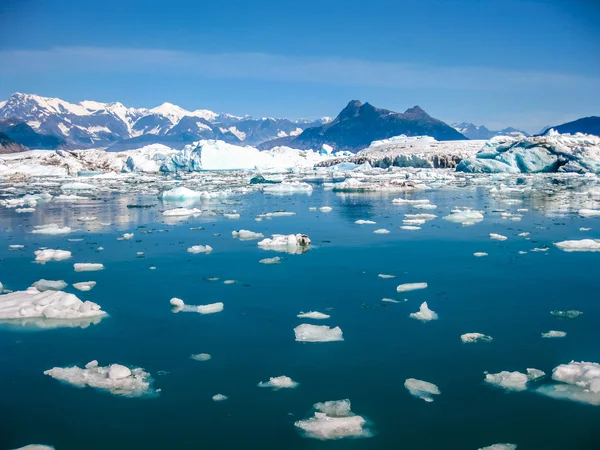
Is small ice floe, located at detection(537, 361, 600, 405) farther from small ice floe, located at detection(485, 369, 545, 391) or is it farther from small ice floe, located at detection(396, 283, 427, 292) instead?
small ice floe, located at detection(396, 283, 427, 292)

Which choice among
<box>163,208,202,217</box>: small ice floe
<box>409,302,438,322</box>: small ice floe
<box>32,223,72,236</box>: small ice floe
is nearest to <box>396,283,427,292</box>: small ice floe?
Answer: <box>409,302,438,322</box>: small ice floe

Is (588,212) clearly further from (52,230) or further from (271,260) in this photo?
(52,230)

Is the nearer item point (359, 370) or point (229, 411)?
point (229, 411)

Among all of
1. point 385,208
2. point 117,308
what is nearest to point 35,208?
point 385,208

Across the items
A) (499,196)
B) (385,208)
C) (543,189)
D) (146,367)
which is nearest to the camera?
(146,367)

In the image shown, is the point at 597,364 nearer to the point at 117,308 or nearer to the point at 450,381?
the point at 450,381

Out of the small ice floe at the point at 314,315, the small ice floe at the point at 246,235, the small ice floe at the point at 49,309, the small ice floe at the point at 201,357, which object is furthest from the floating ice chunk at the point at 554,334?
the small ice floe at the point at 246,235

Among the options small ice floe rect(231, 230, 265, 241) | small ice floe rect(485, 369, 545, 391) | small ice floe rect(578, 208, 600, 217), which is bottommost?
small ice floe rect(485, 369, 545, 391)
